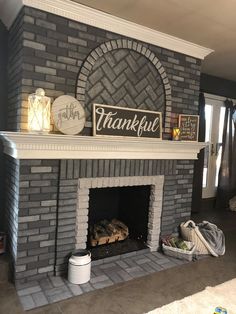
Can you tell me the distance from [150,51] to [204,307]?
2.35 meters

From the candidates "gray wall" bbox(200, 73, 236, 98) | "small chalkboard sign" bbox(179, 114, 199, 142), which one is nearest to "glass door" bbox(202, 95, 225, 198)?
"gray wall" bbox(200, 73, 236, 98)

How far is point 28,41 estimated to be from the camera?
214 centimetres

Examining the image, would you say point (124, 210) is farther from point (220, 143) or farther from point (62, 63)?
point (220, 143)

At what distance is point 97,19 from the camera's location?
2.37 m

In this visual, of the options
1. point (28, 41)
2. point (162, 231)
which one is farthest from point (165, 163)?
point (28, 41)

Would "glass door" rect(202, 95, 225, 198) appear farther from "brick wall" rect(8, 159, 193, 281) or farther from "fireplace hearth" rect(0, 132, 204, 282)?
"brick wall" rect(8, 159, 193, 281)

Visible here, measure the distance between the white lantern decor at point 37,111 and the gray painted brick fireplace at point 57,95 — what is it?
101 mm

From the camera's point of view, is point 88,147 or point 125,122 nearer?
point 88,147

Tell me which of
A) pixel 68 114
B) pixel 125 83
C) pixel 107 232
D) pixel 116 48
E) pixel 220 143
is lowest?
pixel 107 232

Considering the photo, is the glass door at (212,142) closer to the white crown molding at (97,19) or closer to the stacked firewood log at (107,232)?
the white crown molding at (97,19)

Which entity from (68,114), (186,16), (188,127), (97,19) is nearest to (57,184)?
(68,114)

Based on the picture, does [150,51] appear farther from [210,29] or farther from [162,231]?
[162,231]

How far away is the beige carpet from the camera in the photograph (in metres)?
1.99

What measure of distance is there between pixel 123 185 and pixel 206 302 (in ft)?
3.99
